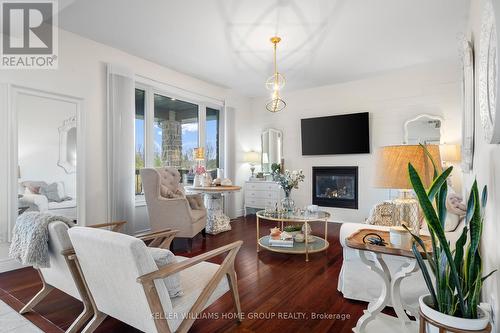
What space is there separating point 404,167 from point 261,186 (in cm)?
439

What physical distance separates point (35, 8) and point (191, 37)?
160 centimetres

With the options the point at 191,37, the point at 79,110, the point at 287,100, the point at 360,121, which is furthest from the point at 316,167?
the point at 79,110

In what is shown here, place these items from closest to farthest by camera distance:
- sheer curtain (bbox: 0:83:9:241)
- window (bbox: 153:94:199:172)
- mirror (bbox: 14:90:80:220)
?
sheer curtain (bbox: 0:83:9:241) < mirror (bbox: 14:90:80:220) < window (bbox: 153:94:199:172)

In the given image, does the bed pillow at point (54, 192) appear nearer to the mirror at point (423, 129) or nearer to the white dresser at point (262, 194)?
the white dresser at point (262, 194)

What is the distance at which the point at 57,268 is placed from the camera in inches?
73.8

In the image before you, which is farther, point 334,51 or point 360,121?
point 360,121

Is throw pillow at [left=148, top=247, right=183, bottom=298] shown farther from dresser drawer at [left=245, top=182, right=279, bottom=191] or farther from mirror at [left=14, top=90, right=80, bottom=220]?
dresser drawer at [left=245, top=182, right=279, bottom=191]

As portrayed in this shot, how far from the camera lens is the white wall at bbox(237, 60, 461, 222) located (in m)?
4.40

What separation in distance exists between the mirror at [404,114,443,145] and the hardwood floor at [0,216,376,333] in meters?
2.60

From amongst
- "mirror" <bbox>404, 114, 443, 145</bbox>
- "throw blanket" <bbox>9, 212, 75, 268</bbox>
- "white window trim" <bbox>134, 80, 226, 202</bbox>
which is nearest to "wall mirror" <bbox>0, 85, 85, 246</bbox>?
"white window trim" <bbox>134, 80, 226, 202</bbox>

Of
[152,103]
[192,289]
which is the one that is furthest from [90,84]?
[192,289]

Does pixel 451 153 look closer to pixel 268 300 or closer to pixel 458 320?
pixel 268 300

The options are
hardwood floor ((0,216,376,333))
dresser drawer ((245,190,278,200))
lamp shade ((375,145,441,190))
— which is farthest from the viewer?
dresser drawer ((245,190,278,200))

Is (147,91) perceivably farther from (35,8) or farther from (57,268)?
(57,268)
